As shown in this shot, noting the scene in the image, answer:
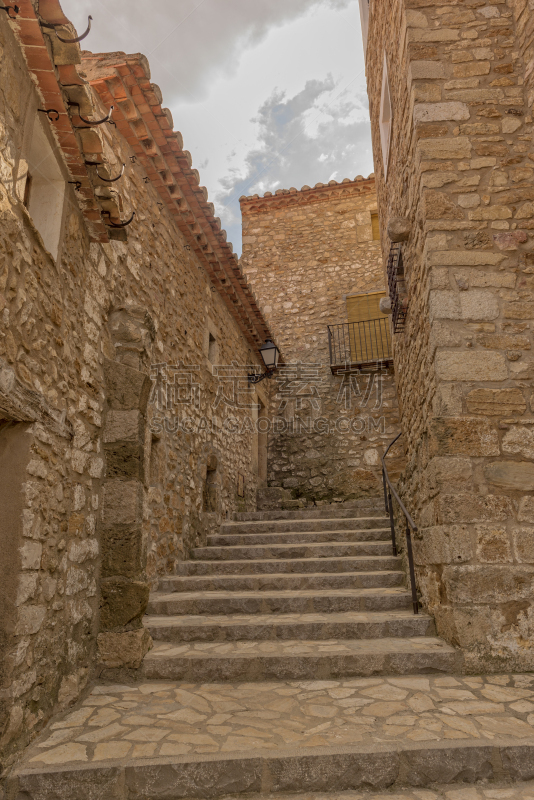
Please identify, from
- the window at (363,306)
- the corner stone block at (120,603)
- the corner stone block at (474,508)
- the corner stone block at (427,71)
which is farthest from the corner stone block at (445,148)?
the window at (363,306)

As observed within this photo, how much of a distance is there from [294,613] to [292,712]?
1501mm

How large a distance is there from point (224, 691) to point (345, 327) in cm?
896

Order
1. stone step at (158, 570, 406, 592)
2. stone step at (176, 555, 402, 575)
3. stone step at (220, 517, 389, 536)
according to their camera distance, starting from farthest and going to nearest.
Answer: stone step at (220, 517, 389, 536) < stone step at (176, 555, 402, 575) < stone step at (158, 570, 406, 592)

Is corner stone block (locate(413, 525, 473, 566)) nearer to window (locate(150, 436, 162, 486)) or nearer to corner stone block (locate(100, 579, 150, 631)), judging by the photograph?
corner stone block (locate(100, 579, 150, 631))

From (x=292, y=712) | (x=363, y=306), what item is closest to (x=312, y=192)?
(x=363, y=306)

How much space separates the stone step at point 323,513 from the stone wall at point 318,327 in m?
2.03

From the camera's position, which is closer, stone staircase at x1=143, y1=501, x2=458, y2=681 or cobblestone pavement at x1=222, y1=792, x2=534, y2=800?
cobblestone pavement at x1=222, y1=792, x2=534, y2=800

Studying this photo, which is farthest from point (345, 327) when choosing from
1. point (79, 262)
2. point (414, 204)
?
point (79, 262)

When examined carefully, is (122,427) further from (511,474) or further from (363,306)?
(363,306)

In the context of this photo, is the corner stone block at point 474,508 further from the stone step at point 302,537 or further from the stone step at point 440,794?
the stone step at point 302,537

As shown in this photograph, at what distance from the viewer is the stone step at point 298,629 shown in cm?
396

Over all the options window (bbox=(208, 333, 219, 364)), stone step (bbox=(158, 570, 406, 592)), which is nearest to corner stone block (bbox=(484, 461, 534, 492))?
stone step (bbox=(158, 570, 406, 592))

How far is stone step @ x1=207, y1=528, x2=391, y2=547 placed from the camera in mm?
6094

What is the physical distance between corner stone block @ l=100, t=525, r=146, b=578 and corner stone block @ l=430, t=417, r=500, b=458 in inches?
89.0
